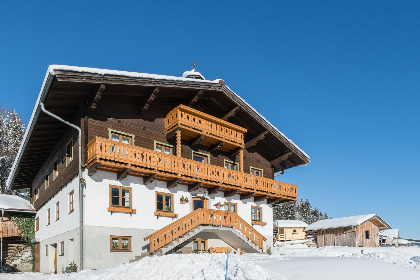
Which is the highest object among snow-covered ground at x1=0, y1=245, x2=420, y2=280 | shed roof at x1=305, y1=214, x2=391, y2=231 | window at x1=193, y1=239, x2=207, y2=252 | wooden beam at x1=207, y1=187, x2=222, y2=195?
wooden beam at x1=207, y1=187, x2=222, y2=195

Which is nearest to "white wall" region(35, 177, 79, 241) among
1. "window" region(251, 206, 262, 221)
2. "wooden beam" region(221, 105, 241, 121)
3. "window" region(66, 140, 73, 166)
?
"window" region(66, 140, 73, 166)

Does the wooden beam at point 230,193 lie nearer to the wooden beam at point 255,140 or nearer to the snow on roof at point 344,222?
the wooden beam at point 255,140

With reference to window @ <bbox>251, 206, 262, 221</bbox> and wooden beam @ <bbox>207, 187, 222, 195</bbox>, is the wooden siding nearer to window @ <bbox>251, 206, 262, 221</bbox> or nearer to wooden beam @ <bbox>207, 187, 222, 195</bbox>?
window @ <bbox>251, 206, 262, 221</bbox>

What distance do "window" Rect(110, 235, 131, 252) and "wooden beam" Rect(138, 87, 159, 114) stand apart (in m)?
6.49

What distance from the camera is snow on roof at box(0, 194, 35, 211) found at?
29.6 metres

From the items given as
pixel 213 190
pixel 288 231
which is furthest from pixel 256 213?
pixel 288 231

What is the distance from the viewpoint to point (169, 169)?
2064 cm

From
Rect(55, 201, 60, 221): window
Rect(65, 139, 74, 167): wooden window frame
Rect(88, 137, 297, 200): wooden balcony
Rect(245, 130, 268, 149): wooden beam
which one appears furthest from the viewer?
Rect(245, 130, 268, 149): wooden beam

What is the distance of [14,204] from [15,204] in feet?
0.25

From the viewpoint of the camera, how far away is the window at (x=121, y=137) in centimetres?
2038

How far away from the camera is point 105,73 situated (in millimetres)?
18203

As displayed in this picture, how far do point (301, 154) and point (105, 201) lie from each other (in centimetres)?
1474

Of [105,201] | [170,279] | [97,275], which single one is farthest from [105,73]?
[170,279]

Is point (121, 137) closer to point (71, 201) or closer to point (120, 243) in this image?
point (71, 201)
